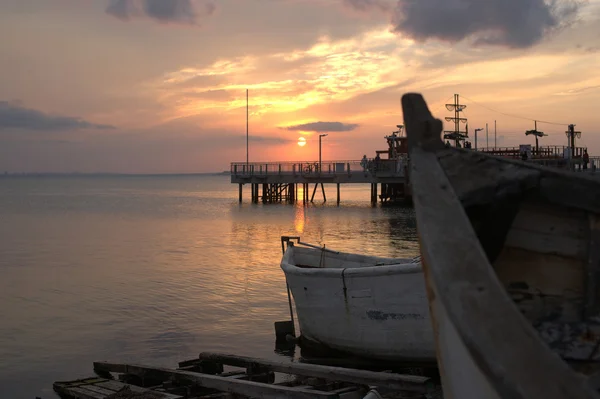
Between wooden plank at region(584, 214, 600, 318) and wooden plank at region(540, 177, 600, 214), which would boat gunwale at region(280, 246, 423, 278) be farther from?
wooden plank at region(540, 177, 600, 214)

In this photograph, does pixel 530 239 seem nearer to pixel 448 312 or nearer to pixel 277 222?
pixel 448 312

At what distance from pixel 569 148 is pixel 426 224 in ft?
174

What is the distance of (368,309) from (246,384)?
→ 8.63 ft

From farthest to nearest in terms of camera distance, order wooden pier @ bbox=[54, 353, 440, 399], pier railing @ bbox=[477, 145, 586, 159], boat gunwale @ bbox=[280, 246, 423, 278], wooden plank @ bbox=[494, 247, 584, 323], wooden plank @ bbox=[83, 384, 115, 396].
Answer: pier railing @ bbox=[477, 145, 586, 159], boat gunwale @ bbox=[280, 246, 423, 278], wooden plank @ bbox=[83, 384, 115, 396], wooden pier @ bbox=[54, 353, 440, 399], wooden plank @ bbox=[494, 247, 584, 323]

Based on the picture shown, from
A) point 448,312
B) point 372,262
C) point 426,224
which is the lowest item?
point 372,262

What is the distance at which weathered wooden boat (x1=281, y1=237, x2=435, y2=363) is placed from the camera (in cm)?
913

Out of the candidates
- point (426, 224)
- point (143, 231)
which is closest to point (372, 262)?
point (426, 224)

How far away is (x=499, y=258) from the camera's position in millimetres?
4398

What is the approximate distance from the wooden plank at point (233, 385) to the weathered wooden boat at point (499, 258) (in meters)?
3.39

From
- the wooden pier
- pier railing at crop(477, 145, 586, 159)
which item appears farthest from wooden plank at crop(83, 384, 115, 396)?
pier railing at crop(477, 145, 586, 159)

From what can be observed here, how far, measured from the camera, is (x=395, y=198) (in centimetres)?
6062

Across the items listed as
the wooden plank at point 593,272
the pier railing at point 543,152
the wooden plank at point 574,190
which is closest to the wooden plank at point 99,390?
the wooden plank at point 593,272

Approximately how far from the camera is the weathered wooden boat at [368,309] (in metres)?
9.13

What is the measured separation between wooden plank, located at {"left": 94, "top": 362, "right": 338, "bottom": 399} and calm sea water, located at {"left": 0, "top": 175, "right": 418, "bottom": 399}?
7.78 feet
